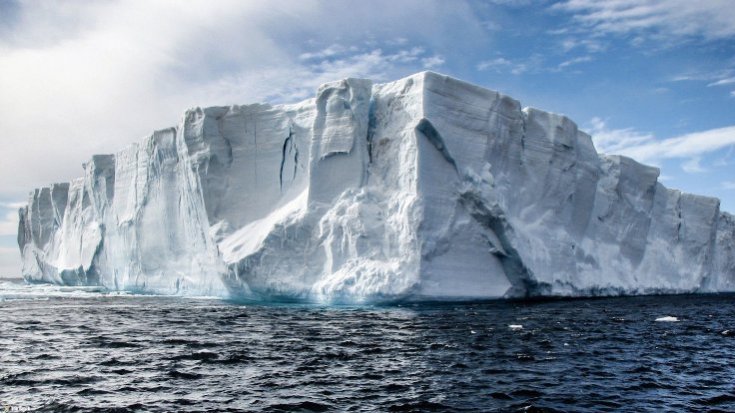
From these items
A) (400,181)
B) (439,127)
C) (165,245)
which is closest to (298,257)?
(400,181)

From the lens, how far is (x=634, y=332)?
1300 centimetres

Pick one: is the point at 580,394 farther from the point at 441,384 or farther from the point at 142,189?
the point at 142,189

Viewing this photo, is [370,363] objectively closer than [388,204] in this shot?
Yes

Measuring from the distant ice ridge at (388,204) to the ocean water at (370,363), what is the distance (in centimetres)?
354

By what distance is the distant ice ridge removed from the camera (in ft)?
61.9

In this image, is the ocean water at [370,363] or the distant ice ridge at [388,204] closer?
the ocean water at [370,363]

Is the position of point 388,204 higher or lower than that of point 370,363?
higher

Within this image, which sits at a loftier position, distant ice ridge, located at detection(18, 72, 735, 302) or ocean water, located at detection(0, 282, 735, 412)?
distant ice ridge, located at detection(18, 72, 735, 302)

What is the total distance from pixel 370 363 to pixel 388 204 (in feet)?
34.2

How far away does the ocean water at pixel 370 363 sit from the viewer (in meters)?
7.27

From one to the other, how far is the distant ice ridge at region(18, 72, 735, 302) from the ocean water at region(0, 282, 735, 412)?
3535mm

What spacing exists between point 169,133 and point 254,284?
8897 millimetres

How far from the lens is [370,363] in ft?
30.5

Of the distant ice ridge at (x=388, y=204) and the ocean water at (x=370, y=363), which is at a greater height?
the distant ice ridge at (x=388, y=204)
